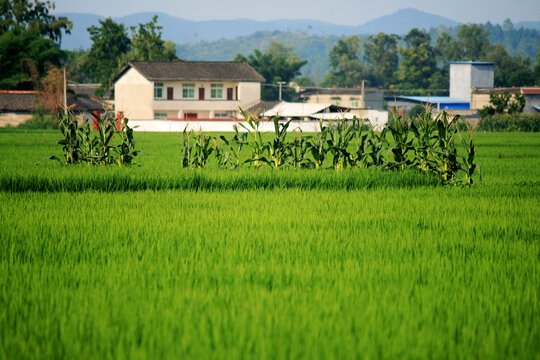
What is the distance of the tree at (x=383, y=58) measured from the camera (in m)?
109

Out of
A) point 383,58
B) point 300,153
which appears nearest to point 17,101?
point 300,153

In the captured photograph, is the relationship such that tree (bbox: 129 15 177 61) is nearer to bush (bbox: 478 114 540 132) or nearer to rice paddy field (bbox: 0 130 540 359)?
bush (bbox: 478 114 540 132)

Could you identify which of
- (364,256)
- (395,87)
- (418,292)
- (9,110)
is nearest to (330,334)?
(418,292)

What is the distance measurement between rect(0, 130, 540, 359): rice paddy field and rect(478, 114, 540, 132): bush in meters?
39.2

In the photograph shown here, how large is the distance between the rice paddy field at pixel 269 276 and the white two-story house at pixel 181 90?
52.8m

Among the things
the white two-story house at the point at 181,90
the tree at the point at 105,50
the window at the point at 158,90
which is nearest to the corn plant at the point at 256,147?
the white two-story house at the point at 181,90

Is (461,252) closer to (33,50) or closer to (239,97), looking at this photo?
(239,97)

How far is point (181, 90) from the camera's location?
63.0 meters

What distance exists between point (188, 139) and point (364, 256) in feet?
29.8

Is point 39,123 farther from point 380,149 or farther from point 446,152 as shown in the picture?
point 446,152

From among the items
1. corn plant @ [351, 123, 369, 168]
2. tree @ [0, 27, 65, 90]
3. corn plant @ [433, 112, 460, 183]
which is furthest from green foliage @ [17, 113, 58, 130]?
corn plant @ [433, 112, 460, 183]

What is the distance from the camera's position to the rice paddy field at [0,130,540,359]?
3.83 meters

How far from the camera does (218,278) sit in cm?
515

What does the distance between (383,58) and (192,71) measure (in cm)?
5682
